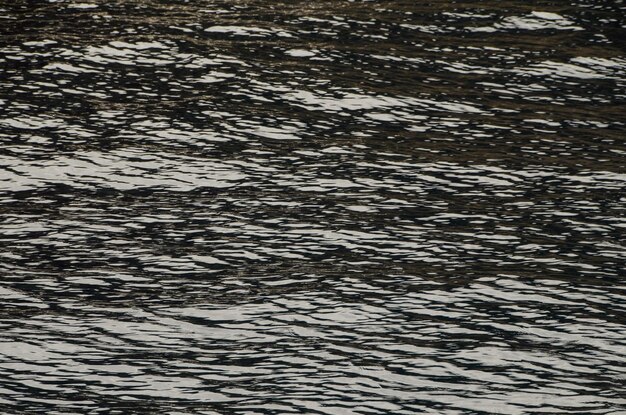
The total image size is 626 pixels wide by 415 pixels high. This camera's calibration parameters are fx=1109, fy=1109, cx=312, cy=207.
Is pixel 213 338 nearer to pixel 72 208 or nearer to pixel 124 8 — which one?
pixel 72 208

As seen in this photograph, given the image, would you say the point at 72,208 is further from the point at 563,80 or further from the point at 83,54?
the point at 563,80

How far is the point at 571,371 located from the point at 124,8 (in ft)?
51.4

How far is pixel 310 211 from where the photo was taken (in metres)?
14.9

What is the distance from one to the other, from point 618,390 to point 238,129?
8627 mm

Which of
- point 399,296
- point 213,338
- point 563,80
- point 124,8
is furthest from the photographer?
point 124,8

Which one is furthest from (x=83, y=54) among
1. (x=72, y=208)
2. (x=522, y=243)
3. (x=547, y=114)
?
(x=522, y=243)

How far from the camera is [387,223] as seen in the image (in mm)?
14539

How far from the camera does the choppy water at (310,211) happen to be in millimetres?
11055

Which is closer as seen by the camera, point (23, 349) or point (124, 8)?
point (23, 349)

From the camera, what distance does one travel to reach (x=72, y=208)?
1484 centimetres

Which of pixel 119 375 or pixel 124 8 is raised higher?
pixel 124 8

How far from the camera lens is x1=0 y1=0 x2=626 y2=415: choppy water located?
11.1 meters

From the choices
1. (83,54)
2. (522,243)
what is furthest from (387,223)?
(83,54)

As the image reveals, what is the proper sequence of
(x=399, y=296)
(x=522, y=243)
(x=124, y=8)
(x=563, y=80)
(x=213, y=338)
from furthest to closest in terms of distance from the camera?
1. (x=124, y=8)
2. (x=563, y=80)
3. (x=522, y=243)
4. (x=399, y=296)
5. (x=213, y=338)
